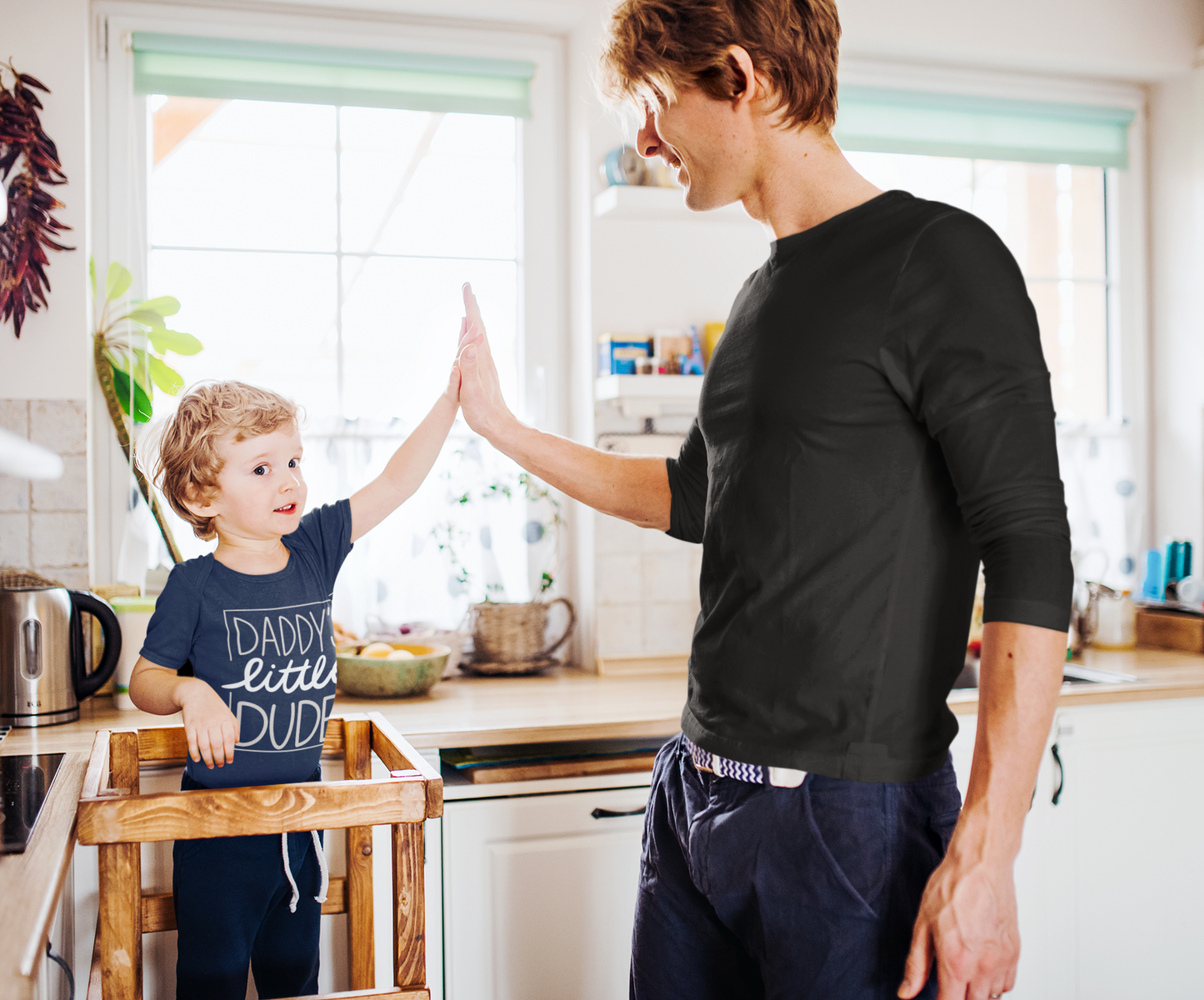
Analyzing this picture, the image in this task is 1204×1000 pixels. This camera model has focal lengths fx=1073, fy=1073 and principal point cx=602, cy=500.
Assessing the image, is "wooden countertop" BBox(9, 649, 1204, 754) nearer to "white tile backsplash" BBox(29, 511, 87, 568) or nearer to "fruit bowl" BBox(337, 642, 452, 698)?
"fruit bowl" BBox(337, 642, 452, 698)

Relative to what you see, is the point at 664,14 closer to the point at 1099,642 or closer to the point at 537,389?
the point at 537,389

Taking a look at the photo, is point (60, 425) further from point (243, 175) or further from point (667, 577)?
point (667, 577)

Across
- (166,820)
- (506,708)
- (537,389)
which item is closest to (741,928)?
(166,820)

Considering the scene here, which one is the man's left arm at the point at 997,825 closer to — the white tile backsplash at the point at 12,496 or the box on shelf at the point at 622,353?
the box on shelf at the point at 622,353

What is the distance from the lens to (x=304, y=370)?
2.40 metres

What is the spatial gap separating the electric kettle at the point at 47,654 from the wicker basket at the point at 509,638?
0.80 metres

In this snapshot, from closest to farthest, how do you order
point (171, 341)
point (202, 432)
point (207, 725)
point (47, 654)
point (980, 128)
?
point (207, 725), point (202, 432), point (47, 654), point (171, 341), point (980, 128)

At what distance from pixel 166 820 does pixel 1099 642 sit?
2.31 m

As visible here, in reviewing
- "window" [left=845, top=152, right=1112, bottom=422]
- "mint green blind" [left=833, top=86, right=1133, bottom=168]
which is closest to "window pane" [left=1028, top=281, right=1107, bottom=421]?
"window" [left=845, top=152, right=1112, bottom=422]

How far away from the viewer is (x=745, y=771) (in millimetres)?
966

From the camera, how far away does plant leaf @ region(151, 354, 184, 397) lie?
86.4 inches

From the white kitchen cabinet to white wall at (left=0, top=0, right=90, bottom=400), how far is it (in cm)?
205

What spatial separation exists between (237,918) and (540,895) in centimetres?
67

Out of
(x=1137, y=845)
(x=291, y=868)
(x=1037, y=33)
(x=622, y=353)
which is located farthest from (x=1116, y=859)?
(x=1037, y=33)
